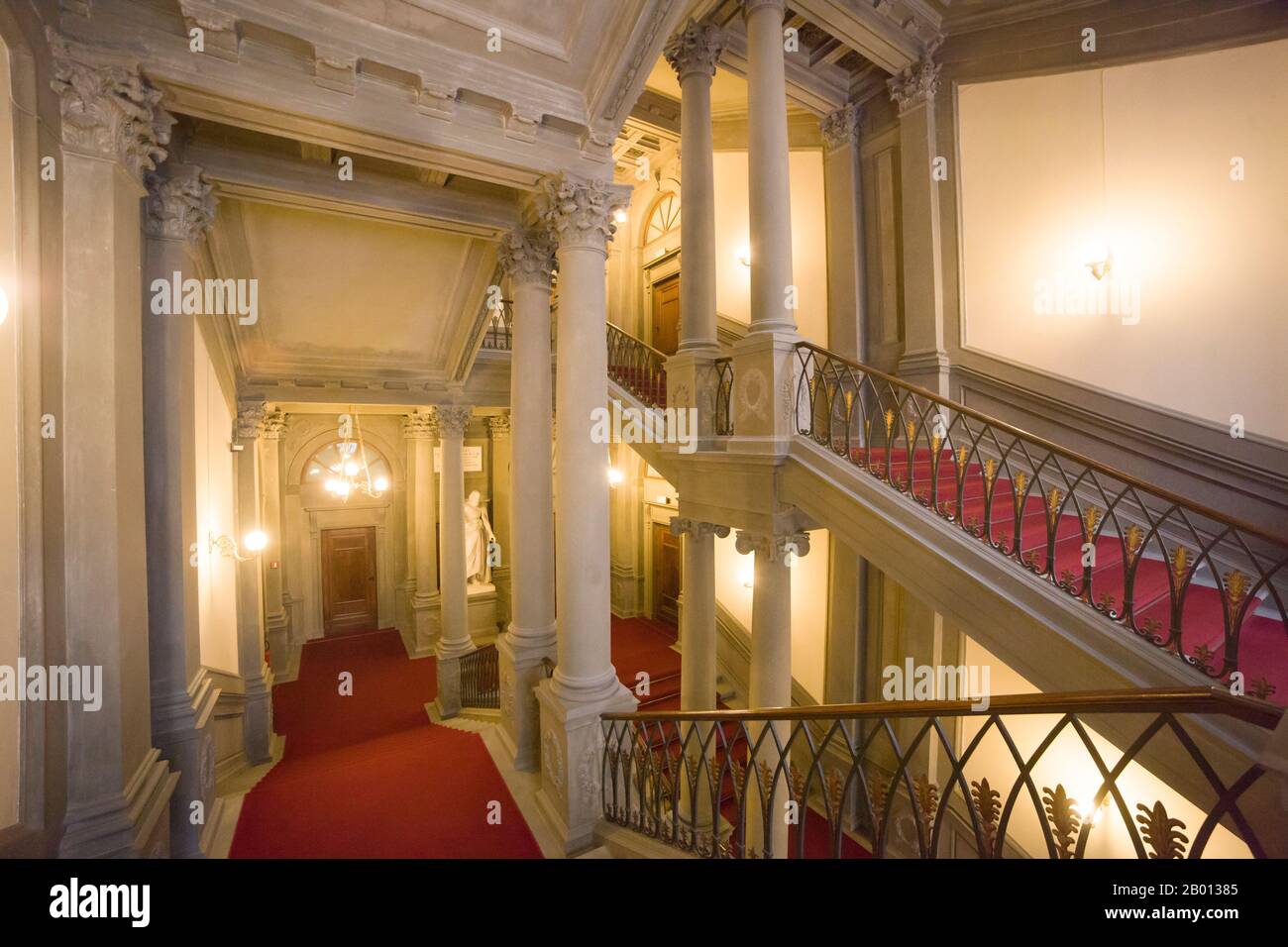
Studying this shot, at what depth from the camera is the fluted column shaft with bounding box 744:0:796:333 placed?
514 cm

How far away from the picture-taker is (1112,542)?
4.75 m

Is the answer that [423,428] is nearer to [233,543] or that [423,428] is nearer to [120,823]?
[233,543]

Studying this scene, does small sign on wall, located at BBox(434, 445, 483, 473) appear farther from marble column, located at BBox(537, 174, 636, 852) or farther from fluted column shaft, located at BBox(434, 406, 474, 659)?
A: marble column, located at BBox(537, 174, 636, 852)

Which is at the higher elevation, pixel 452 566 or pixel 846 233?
pixel 846 233

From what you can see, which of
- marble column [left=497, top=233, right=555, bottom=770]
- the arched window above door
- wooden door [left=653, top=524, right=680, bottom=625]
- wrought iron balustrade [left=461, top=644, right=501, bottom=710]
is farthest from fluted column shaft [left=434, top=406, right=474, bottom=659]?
the arched window above door

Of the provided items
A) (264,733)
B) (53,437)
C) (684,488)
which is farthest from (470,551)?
(53,437)

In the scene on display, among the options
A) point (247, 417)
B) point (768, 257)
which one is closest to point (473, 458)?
point (247, 417)

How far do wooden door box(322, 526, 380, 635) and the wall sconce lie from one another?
18.7 feet

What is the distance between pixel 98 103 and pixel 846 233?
292 inches

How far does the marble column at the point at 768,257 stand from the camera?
16.5 ft

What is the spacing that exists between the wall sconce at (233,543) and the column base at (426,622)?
479 centimetres

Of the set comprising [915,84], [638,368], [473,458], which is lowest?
[473,458]

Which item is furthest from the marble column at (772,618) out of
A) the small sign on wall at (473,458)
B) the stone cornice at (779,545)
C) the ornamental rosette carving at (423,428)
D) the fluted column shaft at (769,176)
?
the small sign on wall at (473,458)

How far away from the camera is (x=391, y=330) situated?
680 cm
